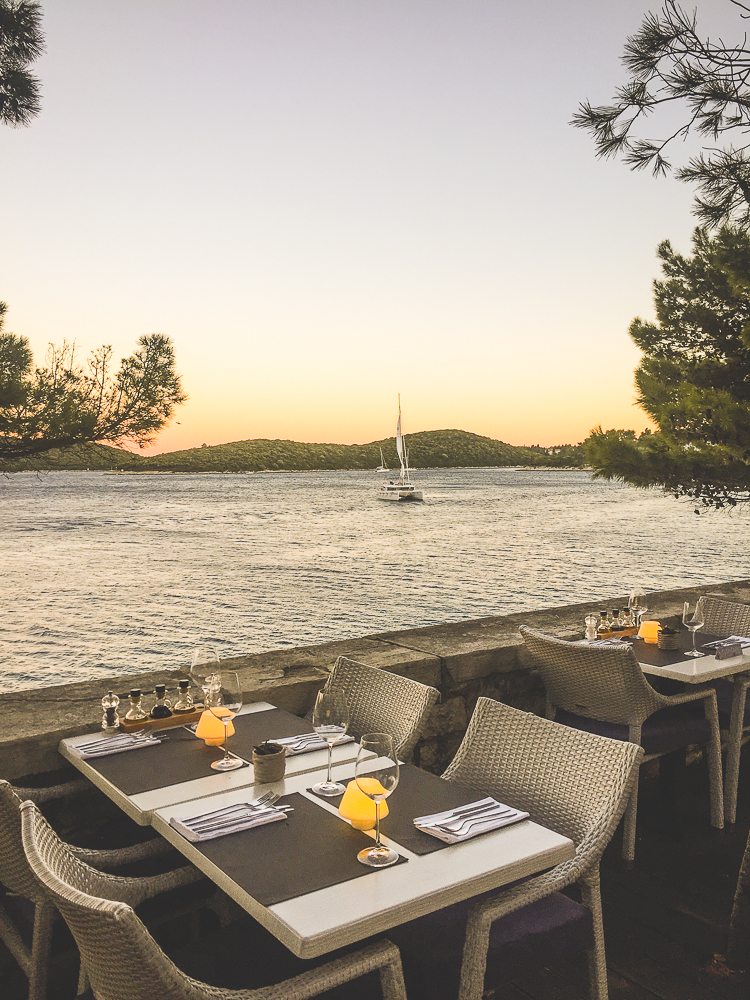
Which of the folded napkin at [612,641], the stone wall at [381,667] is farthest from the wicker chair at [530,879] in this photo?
the folded napkin at [612,641]

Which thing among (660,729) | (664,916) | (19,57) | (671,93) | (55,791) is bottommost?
(664,916)

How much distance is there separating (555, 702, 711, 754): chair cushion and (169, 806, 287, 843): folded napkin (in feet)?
5.37

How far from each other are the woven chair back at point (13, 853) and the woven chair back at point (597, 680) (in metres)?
1.97

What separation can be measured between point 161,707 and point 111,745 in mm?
269

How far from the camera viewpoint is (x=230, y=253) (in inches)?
895

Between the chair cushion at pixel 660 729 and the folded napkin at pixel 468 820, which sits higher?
the folded napkin at pixel 468 820

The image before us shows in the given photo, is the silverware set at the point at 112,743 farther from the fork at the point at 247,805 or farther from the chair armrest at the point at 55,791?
the fork at the point at 247,805

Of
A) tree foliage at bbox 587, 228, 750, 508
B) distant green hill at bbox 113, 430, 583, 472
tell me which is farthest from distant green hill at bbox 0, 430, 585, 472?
tree foliage at bbox 587, 228, 750, 508

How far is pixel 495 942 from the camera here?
1.54 metres

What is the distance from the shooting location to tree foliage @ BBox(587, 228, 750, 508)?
28.1 ft

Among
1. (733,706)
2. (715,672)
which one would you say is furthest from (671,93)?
(733,706)

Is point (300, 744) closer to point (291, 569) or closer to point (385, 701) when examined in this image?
point (385, 701)

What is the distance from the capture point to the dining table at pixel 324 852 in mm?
1234

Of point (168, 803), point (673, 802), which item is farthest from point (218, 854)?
point (673, 802)
